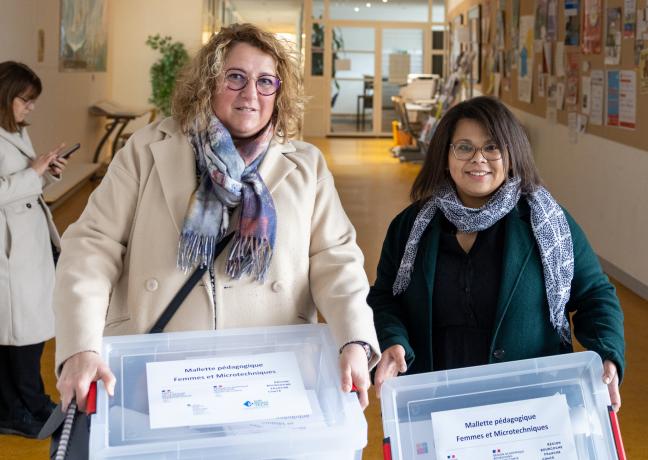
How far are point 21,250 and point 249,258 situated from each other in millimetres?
2086

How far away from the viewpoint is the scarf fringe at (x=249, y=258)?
5.82ft

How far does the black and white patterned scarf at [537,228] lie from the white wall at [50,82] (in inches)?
246

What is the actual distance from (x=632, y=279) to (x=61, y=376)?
5210mm

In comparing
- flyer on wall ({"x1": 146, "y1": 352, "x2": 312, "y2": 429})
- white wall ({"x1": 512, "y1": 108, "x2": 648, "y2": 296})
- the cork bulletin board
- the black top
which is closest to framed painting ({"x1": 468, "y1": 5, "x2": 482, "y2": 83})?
the cork bulletin board

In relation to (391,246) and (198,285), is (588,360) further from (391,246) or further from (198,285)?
(198,285)

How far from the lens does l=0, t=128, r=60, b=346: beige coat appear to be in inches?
139

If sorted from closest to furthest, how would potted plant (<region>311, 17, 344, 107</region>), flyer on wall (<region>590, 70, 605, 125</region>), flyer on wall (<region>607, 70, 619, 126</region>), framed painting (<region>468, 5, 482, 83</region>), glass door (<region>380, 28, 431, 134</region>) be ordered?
flyer on wall (<region>607, 70, 619, 126</region>)
flyer on wall (<region>590, 70, 605, 125</region>)
framed painting (<region>468, 5, 482, 83</region>)
potted plant (<region>311, 17, 344, 107</region>)
glass door (<region>380, 28, 431, 134</region>)

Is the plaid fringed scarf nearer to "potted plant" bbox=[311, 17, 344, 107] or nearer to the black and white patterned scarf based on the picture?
the black and white patterned scarf

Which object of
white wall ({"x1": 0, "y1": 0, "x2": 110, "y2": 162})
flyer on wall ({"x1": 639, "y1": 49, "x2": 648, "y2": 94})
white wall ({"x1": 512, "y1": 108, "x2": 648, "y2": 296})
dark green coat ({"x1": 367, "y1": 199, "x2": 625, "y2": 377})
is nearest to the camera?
dark green coat ({"x1": 367, "y1": 199, "x2": 625, "y2": 377})

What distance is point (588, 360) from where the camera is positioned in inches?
66.9

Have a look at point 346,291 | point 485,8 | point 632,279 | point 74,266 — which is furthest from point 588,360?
point 485,8

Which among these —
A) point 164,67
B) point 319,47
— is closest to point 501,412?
point 164,67

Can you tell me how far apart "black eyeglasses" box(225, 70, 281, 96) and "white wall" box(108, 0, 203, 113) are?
13954 mm

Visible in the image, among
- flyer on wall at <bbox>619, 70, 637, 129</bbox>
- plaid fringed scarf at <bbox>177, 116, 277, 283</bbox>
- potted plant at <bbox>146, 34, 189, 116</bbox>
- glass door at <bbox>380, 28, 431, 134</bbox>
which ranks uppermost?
glass door at <bbox>380, 28, 431, 134</bbox>
